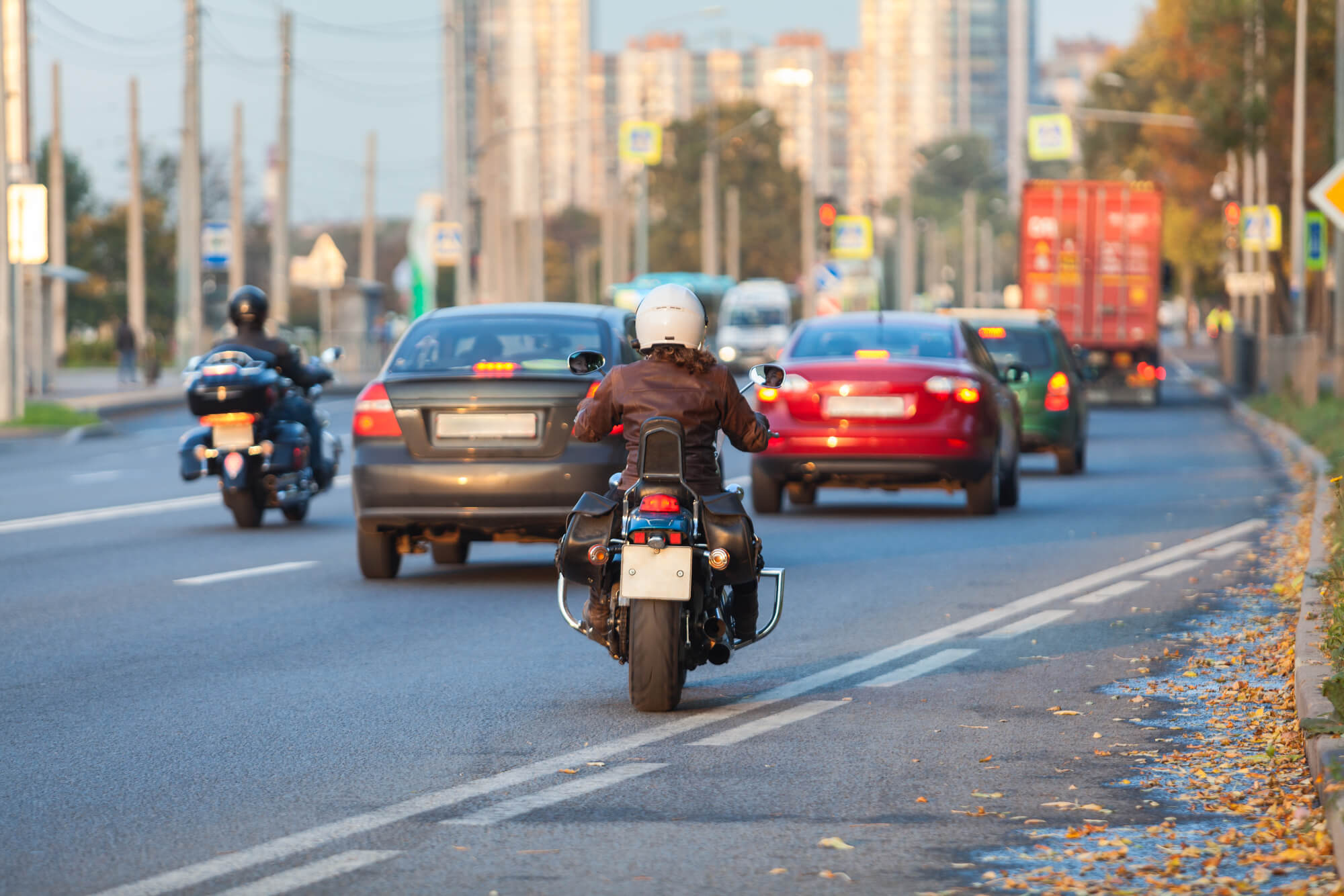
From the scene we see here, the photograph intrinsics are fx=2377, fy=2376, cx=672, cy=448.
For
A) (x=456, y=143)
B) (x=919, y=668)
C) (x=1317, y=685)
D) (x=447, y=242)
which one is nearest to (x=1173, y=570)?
(x=919, y=668)

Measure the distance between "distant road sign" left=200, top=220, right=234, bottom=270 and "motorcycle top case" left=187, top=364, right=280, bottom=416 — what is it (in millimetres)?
28607

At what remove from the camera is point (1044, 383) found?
22.9 m

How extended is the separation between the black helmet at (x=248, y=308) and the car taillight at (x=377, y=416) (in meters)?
3.58

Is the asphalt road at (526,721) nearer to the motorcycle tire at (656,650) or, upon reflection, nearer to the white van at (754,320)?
the motorcycle tire at (656,650)

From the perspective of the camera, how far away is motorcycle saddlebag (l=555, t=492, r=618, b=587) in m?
8.62

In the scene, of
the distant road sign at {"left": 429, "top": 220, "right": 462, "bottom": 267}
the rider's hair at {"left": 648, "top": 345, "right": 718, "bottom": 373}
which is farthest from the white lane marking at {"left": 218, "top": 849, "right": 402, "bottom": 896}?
the distant road sign at {"left": 429, "top": 220, "right": 462, "bottom": 267}

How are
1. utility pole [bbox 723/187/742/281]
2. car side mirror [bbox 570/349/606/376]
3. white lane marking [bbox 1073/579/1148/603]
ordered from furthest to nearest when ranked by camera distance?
utility pole [bbox 723/187/742/281] < white lane marking [bbox 1073/579/1148/603] < car side mirror [bbox 570/349/606/376]

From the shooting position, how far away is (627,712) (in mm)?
8602

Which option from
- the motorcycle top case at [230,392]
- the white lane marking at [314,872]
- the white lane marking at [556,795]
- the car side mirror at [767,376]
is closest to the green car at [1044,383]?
the motorcycle top case at [230,392]

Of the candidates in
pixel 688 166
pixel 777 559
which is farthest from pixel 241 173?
pixel 688 166

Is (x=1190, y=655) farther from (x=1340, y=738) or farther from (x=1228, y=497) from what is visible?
(x=1228, y=497)

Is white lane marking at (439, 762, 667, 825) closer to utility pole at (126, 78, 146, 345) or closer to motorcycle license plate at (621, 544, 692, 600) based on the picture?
motorcycle license plate at (621, 544, 692, 600)

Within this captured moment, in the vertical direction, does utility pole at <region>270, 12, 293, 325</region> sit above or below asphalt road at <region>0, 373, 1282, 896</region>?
above

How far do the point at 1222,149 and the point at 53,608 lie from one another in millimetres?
37777
